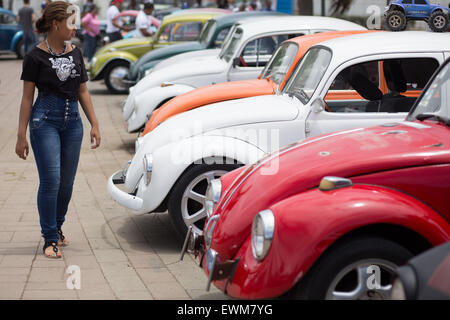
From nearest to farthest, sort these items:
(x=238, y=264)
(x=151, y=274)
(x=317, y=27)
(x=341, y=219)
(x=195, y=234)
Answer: (x=341, y=219) < (x=238, y=264) < (x=195, y=234) < (x=151, y=274) < (x=317, y=27)

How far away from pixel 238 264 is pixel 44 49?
2739 mm

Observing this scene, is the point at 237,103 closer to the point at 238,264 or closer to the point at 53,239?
the point at 53,239

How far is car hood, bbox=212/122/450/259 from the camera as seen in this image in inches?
154

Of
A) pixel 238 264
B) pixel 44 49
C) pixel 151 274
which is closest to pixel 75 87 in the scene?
pixel 44 49

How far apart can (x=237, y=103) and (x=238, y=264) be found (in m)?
2.98

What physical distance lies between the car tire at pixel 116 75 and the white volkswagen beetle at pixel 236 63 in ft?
21.3

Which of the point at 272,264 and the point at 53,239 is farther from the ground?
the point at 272,264

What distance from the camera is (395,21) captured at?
7598 mm

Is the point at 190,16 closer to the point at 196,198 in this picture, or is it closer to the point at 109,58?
the point at 109,58

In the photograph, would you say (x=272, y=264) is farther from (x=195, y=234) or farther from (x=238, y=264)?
(x=195, y=234)

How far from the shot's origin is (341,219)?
364cm
